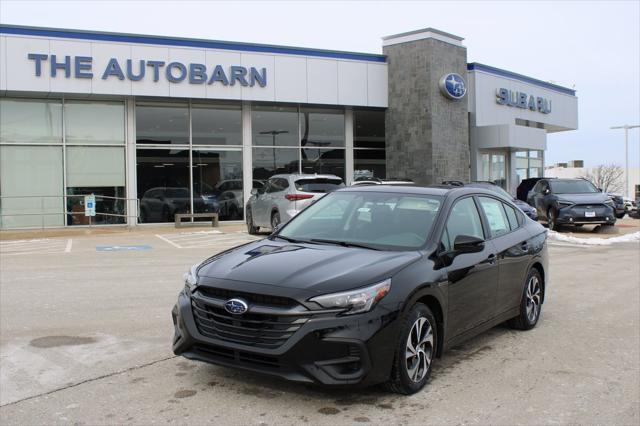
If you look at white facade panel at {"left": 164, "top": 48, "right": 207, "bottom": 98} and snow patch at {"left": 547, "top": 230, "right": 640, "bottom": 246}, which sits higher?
white facade panel at {"left": 164, "top": 48, "right": 207, "bottom": 98}

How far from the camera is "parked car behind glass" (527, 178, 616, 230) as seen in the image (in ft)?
63.4

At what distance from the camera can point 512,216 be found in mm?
6652

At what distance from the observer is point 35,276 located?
10047 mm

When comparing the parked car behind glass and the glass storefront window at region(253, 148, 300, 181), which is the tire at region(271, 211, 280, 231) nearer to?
the glass storefront window at region(253, 148, 300, 181)

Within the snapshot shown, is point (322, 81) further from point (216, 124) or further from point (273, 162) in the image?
point (216, 124)

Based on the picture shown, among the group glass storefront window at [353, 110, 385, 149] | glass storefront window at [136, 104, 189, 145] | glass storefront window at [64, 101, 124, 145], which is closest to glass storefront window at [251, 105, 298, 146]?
glass storefront window at [136, 104, 189, 145]

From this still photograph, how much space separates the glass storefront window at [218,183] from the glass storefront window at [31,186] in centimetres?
451

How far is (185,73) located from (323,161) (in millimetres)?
6605

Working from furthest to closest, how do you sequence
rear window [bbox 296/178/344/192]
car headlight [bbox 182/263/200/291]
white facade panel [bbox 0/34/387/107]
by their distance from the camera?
white facade panel [bbox 0/34/387/107]
rear window [bbox 296/178/344/192]
car headlight [bbox 182/263/200/291]

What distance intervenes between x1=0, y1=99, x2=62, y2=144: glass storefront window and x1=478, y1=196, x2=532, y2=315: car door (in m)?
17.7

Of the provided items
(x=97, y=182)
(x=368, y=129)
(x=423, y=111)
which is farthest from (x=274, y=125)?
(x=97, y=182)

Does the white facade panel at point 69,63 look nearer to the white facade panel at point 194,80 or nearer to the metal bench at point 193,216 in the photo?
the white facade panel at point 194,80

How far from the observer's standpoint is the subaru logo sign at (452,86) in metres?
23.9

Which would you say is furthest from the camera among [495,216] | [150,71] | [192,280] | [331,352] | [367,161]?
[367,161]
